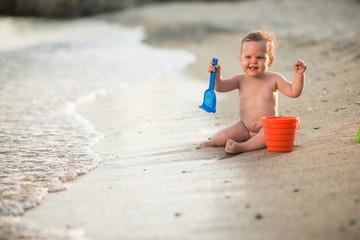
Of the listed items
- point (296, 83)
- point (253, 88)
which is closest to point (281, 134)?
point (296, 83)

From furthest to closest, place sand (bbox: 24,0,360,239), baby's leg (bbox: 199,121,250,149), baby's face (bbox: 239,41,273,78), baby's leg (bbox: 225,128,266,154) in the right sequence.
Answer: baby's leg (bbox: 199,121,250,149)
baby's face (bbox: 239,41,273,78)
baby's leg (bbox: 225,128,266,154)
sand (bbox: 24,0,360,239)

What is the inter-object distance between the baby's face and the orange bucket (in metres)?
0.51

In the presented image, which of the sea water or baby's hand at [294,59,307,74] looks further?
baby's hand at [294,59,307,74]

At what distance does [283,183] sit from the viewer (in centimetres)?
202

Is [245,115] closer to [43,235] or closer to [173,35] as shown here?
[43,235]

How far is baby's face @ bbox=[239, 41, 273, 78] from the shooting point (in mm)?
2879

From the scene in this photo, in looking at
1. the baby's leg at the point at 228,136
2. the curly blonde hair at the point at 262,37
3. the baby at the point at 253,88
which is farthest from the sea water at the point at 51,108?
the curly blonde hair at the point at 262,37

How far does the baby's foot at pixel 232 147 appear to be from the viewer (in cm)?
277

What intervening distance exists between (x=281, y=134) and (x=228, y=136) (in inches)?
22.1

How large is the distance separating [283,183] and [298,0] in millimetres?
19762

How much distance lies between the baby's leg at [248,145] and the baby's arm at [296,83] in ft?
1.18

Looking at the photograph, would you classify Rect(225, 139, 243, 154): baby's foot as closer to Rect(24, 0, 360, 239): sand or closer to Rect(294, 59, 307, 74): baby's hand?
Rect(24, 0, 360, 239): sand

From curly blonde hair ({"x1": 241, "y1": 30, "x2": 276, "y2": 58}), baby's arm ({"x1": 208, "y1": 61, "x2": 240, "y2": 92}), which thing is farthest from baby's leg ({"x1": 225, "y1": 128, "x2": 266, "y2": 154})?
curly blonde hair ({"x1": 241, "y1": 30, "x2": 276, "y2": 58})

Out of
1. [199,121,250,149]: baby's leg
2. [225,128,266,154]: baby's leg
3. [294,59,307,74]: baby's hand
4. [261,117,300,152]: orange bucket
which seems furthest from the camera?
[199,121,250,149]: baby's leg
